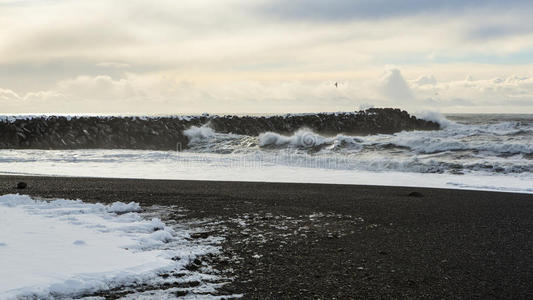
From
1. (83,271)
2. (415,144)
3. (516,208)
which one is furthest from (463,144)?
(83,271)

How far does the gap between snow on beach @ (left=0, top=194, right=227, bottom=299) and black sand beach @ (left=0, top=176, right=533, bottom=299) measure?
54cm

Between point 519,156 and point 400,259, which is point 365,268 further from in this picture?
point 519,156

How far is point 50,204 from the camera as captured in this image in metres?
6.86

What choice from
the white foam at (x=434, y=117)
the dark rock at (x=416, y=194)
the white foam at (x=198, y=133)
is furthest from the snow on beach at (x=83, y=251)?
the white foam at (x=434, y=117)

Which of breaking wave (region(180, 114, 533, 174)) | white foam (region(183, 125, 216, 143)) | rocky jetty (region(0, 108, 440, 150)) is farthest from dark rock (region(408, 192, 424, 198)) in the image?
white foam (region(183, 125, 216, 143))

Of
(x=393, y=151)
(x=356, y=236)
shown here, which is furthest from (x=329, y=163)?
(x=356, y=236)

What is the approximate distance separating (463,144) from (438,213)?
41.9 feet

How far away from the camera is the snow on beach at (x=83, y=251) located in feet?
11.6

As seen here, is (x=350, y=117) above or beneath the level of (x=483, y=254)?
above

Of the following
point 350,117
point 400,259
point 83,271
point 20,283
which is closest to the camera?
point 20,283

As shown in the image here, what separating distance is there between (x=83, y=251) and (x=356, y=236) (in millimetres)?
3017

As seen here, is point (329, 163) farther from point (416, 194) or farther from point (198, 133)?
point (198, 133)

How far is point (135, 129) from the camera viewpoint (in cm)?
2562

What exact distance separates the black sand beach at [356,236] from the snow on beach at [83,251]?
54 cm
